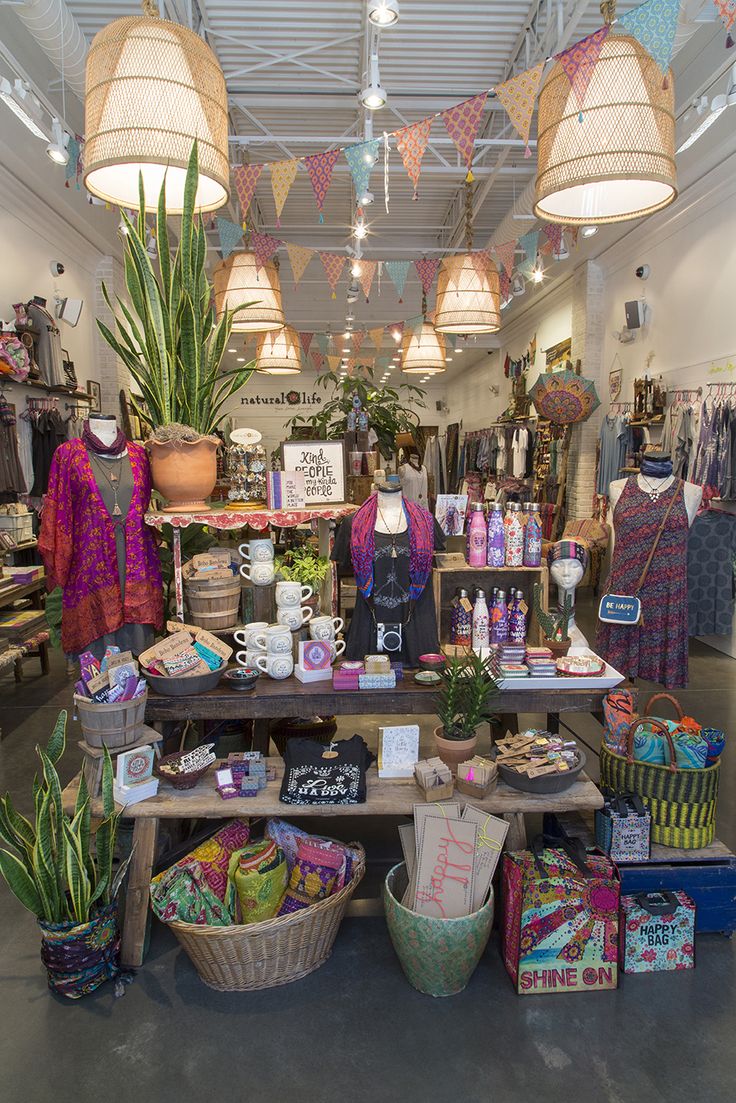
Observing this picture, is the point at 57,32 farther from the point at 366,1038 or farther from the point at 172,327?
the point at 366,1038

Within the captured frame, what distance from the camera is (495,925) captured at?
2373 mm

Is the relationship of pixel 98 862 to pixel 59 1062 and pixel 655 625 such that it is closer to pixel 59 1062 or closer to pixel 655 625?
pixel 59 1062

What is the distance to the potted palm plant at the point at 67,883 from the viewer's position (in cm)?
199

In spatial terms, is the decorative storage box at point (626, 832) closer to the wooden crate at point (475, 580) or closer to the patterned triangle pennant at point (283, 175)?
the wooden crate at point (475, 580)

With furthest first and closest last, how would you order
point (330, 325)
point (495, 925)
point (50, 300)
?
1. point (330, 325)
2. point (50, 300)
3. point (495, 925)

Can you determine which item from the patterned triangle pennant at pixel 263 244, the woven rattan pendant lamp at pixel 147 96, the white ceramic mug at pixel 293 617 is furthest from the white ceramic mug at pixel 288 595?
the patterned triangle pennant at pixel 263 244

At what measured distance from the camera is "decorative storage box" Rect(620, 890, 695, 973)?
83.9 inches

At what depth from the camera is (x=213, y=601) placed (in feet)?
9.10

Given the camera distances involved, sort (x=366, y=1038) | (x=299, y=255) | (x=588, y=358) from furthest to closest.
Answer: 1. (x=588, y=358)
2. (x=299, y=255)
3. (x=366, y=1038)

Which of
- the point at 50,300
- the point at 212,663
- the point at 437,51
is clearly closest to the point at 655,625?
the point at 212,663

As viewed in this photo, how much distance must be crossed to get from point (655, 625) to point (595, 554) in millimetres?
4253

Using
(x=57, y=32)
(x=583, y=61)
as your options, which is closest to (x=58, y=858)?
(x=583, y=61)

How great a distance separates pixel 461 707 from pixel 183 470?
4.69 feet

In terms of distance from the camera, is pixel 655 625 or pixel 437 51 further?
pixel 437 51
